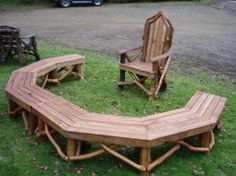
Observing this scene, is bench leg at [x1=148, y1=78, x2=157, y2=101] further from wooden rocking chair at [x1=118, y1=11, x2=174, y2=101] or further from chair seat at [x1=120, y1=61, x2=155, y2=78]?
chair seat at [x1=120, y1=61, x2=155, y2=78]

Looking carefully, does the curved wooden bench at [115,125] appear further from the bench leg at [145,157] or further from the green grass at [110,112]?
the green grass at [110,112]

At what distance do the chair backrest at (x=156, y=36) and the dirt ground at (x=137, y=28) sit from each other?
1417 mm

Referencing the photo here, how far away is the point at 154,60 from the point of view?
5961 millimetres

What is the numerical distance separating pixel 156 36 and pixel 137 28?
6.11 metres

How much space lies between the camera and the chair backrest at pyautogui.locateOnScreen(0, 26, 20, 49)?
7.90 m

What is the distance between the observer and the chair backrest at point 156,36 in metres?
6.58

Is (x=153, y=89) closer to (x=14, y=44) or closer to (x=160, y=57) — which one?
(x=160, y=57)

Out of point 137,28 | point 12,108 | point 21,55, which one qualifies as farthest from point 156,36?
point 137,28

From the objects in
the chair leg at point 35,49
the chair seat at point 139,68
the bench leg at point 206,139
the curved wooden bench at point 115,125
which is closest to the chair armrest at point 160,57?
the chair seat at point 139,68

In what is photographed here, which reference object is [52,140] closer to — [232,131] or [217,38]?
[232,131]

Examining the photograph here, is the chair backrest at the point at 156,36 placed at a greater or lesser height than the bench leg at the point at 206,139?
greater

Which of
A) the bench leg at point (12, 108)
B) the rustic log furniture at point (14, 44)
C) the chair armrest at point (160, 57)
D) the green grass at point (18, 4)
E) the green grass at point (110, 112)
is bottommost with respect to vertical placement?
the green grass at point (110, 112)

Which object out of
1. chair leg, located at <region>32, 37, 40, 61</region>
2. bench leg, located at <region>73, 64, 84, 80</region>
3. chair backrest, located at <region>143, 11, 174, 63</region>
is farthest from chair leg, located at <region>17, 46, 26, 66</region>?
chair backrest, located at <region>143, 11, 174, 63</region>

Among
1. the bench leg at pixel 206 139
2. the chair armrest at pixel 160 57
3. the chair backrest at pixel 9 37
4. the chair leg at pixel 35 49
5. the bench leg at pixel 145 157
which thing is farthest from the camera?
the chair leg at pixel 35 49
